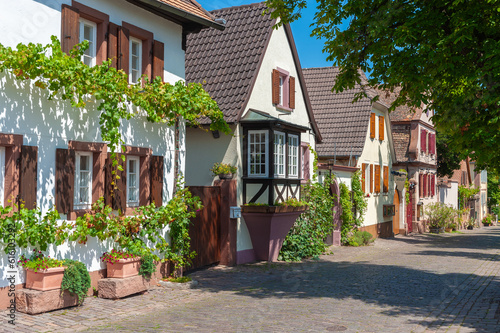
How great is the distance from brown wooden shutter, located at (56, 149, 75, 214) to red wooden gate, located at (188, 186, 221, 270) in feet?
14.8

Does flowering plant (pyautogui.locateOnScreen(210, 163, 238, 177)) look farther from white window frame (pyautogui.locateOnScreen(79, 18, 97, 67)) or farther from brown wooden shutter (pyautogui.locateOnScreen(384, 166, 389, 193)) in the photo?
brown wooden shutter (pyautogui.locateOnScreen(384, 166, 389, 193))

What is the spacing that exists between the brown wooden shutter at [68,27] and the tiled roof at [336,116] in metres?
16.7

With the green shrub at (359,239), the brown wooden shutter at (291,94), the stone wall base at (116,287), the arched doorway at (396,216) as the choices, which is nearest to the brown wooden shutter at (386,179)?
the arched doorway at (396,216)

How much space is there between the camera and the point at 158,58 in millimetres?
12711

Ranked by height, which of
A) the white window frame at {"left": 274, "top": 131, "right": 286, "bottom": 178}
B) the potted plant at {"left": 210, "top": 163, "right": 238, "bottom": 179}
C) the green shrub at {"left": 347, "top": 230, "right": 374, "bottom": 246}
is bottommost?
A: the green shrub at {"left": 347, "top": 230, "right": 374, "bottom": 246}

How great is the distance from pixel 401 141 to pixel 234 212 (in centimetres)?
2146

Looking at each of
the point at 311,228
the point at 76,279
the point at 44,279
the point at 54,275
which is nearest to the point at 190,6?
the point at 76,279

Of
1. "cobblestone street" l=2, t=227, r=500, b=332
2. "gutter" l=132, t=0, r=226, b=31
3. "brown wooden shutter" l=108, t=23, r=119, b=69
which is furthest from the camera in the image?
"gutter" l=132, t=0, r=226, b=31

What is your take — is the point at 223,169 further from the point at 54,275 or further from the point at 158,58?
the point at 54,275

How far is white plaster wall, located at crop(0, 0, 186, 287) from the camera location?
366 inches

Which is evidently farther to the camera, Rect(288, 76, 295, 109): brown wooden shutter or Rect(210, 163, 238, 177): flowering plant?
Rect(288, 76, 295, 109): brown wooden shutter

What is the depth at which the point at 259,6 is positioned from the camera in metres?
19.0

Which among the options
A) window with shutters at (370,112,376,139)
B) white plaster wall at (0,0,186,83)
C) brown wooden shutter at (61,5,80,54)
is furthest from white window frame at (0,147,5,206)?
window with shutters at (370,112,376,139)

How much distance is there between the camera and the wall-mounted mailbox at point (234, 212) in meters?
16.1
